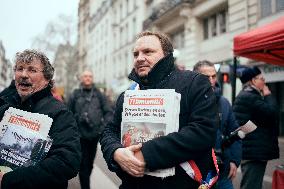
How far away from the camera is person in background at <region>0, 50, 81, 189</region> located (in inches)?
89.9

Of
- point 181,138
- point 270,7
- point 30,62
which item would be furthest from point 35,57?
point 270,7

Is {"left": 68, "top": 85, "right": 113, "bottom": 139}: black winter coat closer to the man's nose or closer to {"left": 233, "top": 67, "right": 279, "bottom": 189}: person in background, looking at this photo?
{"left": 233, "top": 67, "right": 279, "bottom": 189}: person in background

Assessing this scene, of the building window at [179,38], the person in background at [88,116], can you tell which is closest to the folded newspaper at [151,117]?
the person in background at [88,116]

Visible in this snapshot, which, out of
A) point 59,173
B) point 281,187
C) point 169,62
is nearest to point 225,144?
point 281,187

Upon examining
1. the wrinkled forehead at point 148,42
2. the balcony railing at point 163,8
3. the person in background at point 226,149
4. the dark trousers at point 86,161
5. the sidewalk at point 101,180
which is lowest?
the sidewalk at point 101,180

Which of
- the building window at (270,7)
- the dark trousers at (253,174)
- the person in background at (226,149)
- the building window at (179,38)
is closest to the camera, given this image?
the person in background at (226,149)

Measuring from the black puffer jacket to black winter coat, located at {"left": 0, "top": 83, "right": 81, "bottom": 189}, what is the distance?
2572 mm

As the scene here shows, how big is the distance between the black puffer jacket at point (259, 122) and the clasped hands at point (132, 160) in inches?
101

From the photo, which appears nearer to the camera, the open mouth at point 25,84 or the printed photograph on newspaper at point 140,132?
the printed photograph on newspaper at point 140,132

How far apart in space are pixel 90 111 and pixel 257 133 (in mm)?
2625

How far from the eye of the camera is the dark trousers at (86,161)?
6.07m

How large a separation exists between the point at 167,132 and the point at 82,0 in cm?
6778

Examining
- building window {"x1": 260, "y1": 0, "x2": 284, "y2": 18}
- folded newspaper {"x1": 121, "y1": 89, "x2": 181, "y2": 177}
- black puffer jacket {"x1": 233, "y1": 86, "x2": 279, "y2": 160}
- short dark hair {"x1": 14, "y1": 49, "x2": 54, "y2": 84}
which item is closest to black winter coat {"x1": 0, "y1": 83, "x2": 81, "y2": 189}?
short dark hair {"x1": 14, "y1": 49, "x2": 54, "y2": 84}

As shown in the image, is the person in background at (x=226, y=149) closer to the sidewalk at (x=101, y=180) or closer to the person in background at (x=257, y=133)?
the person in background at (x=257, y=133)
